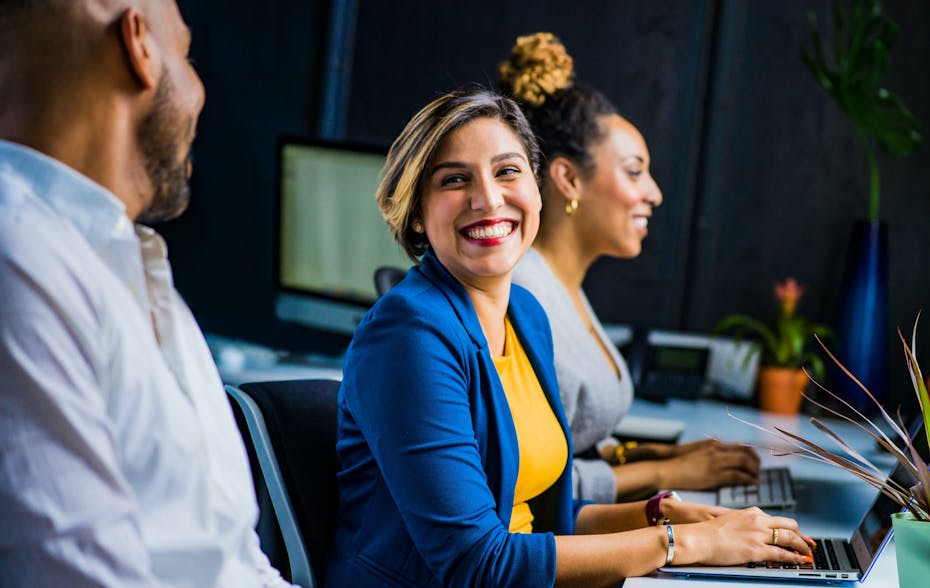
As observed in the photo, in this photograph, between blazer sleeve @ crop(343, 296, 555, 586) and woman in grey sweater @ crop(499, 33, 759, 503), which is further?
woman in grey sweater @ crop(499, 33, 759, 503)

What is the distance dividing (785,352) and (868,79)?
77 centimetres

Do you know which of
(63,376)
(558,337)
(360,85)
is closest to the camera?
(63,376)

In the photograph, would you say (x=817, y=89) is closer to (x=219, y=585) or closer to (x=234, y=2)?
(x=234, y=2)

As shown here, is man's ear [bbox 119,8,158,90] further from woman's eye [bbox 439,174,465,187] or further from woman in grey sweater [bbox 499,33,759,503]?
woman in grey sweater [bbox 499,33,759,503]

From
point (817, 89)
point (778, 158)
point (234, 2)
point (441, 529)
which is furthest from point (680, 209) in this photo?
point (441, 529)

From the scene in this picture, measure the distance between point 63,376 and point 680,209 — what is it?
2.60m

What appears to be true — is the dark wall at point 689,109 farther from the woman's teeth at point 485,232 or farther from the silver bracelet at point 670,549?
the silver bracelet at point 670,549

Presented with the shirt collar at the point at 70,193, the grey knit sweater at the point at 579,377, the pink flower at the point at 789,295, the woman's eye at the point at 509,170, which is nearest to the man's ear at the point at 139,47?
the shirt collar at the point at 70,193

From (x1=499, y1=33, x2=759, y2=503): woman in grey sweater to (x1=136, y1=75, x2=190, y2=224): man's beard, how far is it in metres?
1.15

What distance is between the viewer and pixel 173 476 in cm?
92

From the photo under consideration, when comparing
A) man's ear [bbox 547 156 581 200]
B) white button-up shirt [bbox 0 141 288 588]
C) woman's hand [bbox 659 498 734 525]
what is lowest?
woman's hand [bbox 659 498 734 525]

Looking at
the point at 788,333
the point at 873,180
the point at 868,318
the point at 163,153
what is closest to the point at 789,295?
the point at 788,333

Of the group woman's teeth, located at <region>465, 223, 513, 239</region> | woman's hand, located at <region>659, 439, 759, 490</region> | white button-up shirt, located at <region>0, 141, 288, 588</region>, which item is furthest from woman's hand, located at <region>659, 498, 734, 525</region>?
white button-up shirt, located at <region>0, 141, 288, 588</region>

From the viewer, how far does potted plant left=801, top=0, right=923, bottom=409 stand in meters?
2.79
